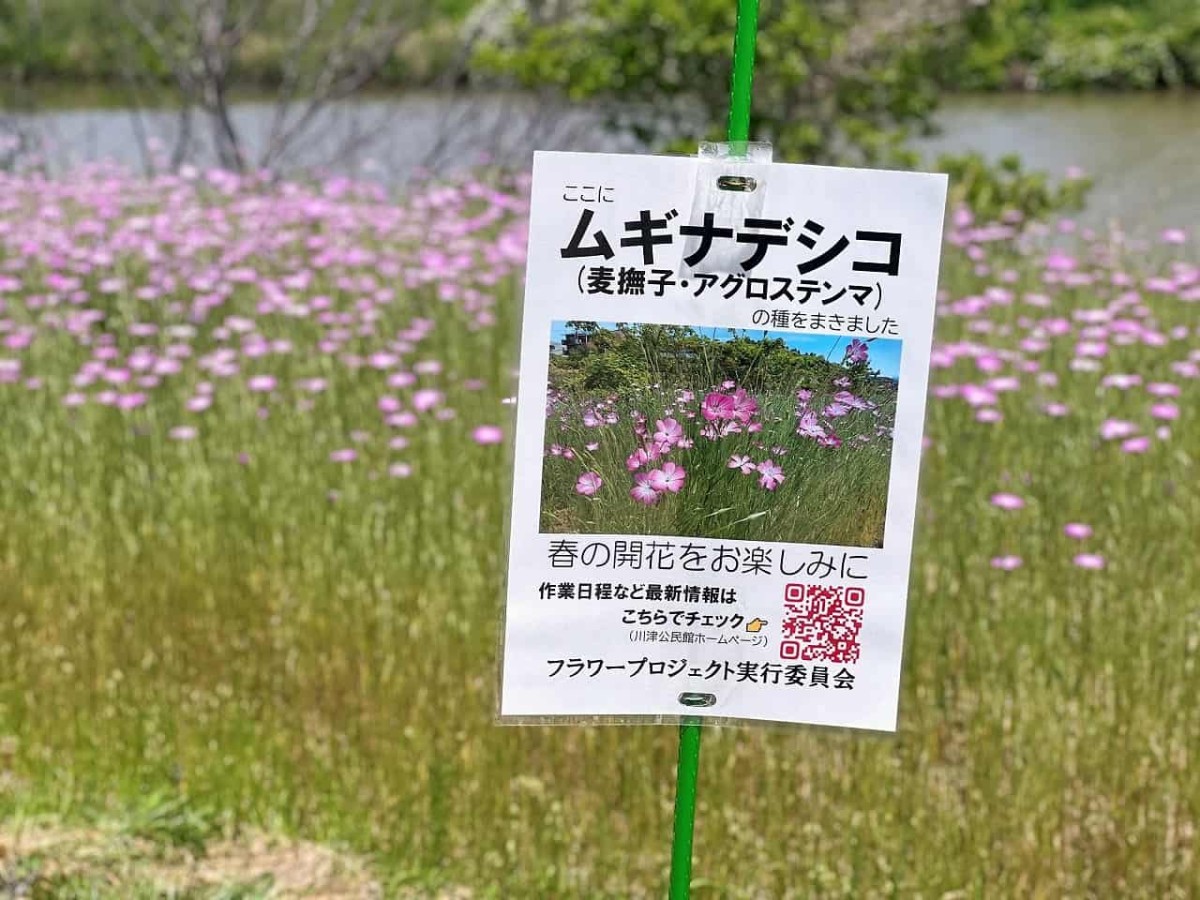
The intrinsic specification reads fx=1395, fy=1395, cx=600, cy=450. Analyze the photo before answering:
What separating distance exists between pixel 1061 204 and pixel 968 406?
3.61 metres

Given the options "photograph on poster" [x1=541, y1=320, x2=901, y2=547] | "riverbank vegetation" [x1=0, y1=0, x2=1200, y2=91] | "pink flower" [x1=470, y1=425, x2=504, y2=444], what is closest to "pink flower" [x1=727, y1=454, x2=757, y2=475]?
"photograph on poster" [x1=541, y1=320, x2=901, y2=547]

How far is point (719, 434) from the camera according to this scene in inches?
56.2

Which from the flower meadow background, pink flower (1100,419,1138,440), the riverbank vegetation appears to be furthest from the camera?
the riverbank vegetation

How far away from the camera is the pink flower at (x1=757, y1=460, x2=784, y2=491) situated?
1.43 m

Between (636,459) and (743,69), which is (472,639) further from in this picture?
(743,69)

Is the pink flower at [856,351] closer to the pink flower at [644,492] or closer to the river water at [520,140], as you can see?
the pink flower at [644,492]

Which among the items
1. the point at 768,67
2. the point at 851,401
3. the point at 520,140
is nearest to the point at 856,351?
the point at 851,401

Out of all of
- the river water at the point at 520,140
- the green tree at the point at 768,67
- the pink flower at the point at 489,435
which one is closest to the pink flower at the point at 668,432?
the pink flower at the point at 489,435

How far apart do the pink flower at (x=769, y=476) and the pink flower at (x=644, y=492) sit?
0.11m

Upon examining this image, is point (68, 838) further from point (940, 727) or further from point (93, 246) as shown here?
point (93, 246)

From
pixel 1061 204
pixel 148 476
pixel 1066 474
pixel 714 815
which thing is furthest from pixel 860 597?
pixel 1061 204

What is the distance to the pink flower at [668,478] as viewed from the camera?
1.43 meters

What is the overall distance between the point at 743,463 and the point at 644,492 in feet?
0.35

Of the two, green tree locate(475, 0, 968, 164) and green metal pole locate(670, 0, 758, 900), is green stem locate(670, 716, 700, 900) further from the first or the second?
green tree locate(475, 0, 968, 164)
